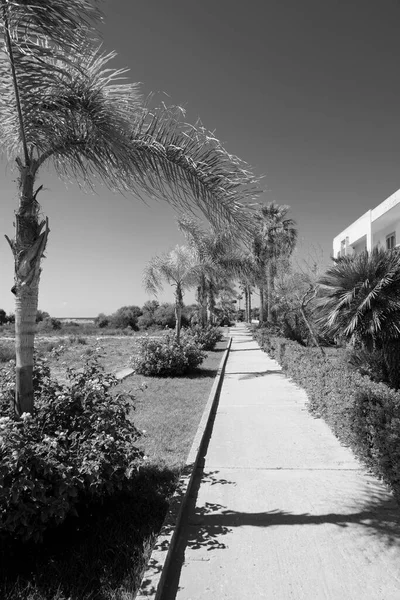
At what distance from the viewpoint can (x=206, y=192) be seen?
3.68 m

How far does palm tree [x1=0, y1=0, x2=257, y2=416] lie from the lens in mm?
2879

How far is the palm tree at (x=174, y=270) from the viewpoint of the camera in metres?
15.9

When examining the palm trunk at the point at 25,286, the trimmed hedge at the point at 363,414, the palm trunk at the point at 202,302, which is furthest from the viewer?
the palm trunk at the point at 202,302

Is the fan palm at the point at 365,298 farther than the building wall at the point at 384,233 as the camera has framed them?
No

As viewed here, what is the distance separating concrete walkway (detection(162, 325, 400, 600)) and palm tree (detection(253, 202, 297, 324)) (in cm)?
1902

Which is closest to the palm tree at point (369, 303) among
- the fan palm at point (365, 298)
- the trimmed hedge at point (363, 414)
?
the fan palm at point (365, 298)

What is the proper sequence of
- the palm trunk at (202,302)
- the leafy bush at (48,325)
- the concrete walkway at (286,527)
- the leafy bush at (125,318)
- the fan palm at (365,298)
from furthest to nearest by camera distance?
the leafy bush at (125,318) < the leafy bush at (48,325) < the palm trunk at (202,302) < the fan palm at (365,298) < the concrete walkway at (286,527)

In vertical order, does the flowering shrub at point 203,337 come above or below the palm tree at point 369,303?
below

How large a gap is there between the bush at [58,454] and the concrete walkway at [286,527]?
0.89 metres

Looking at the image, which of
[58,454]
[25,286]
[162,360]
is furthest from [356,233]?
[58,454]

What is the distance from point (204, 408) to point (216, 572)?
4.65 metres

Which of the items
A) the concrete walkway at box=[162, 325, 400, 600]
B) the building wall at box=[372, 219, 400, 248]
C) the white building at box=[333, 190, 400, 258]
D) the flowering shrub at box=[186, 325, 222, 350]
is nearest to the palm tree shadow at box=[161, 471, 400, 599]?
the concrete walkway at box=[162, 325, 400, 600]

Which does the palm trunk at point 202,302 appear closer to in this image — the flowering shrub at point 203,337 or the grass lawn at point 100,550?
the flowering shrub at point 203,337

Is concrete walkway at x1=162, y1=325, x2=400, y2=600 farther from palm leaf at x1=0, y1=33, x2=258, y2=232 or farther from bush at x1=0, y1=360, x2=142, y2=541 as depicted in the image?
palm leaf at x1=0, y1=33, x2=258, y2=232
